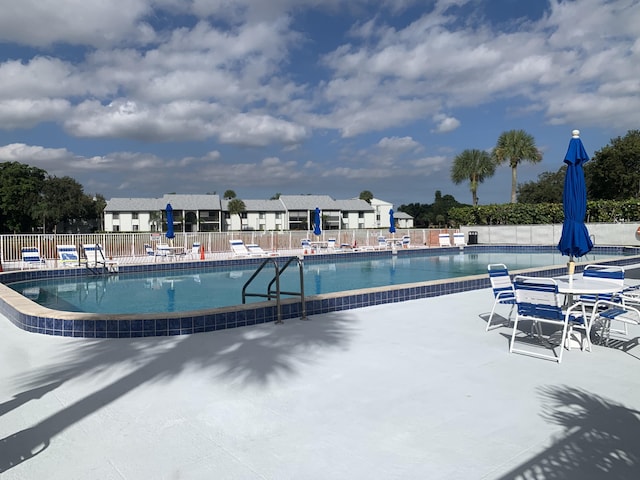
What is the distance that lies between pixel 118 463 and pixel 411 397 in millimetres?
2000

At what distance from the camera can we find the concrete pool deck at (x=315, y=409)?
2.51 m

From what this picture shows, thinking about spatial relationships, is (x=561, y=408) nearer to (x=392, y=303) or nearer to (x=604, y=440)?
(x=604, y=440)

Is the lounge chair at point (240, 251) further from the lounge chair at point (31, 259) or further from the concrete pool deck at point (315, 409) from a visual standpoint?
the concrete pool deck at point (315, 409)

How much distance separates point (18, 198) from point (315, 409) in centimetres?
6000

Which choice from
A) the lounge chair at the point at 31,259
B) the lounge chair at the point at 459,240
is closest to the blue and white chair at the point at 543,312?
the lounge chair at the point at 31,259

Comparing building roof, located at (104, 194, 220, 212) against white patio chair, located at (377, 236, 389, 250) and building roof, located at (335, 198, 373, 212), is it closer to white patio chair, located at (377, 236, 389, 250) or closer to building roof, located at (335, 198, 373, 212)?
building roof, located at (335, 198, 373, 212)

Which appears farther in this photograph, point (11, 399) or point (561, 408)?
point (11, 399)

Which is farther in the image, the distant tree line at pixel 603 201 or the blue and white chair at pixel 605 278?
the distant tree line at pixel 603 201

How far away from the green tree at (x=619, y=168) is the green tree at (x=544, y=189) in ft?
50.7

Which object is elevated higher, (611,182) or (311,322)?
(611,182)

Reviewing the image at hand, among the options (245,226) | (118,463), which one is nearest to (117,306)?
(118,463)

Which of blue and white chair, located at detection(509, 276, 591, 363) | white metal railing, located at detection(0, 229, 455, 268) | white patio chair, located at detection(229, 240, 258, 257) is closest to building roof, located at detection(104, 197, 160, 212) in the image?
white metal railing, located at detection(0, 229, 455, 268)

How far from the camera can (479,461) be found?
100.0 inches

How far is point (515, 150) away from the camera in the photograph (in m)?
36.7
